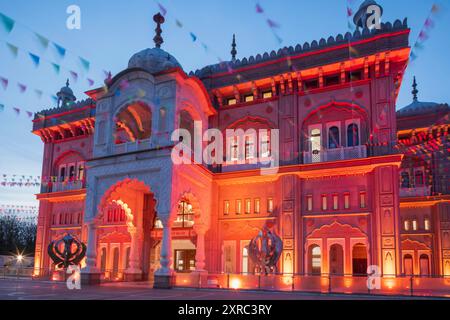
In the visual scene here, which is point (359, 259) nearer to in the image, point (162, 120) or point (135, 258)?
point (162, 120)

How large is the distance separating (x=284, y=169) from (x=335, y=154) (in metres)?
2.72

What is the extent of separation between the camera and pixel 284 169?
2298 centimetres

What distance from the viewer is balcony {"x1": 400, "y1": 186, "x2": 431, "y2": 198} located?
2686 centimetres

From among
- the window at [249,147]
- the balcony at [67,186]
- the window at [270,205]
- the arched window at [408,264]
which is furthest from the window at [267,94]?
the balcony at [67,186]

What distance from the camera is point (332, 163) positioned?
22016mm

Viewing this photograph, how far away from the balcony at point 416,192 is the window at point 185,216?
13403 millimetres

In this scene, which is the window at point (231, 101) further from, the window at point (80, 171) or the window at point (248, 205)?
the window at point (80, 171)

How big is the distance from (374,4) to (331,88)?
341 inches

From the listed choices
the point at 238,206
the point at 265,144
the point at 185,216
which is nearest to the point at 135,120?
the point at 185,216

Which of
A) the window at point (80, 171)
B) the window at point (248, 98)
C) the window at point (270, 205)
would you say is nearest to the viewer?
the window at point (270, 205)

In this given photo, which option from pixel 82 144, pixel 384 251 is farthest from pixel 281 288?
pixel 82 144

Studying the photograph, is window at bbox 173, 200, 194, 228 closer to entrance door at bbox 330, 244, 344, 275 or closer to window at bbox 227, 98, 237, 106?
window at bbox 227, 98, 237, 106

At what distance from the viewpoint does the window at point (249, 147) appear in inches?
973
